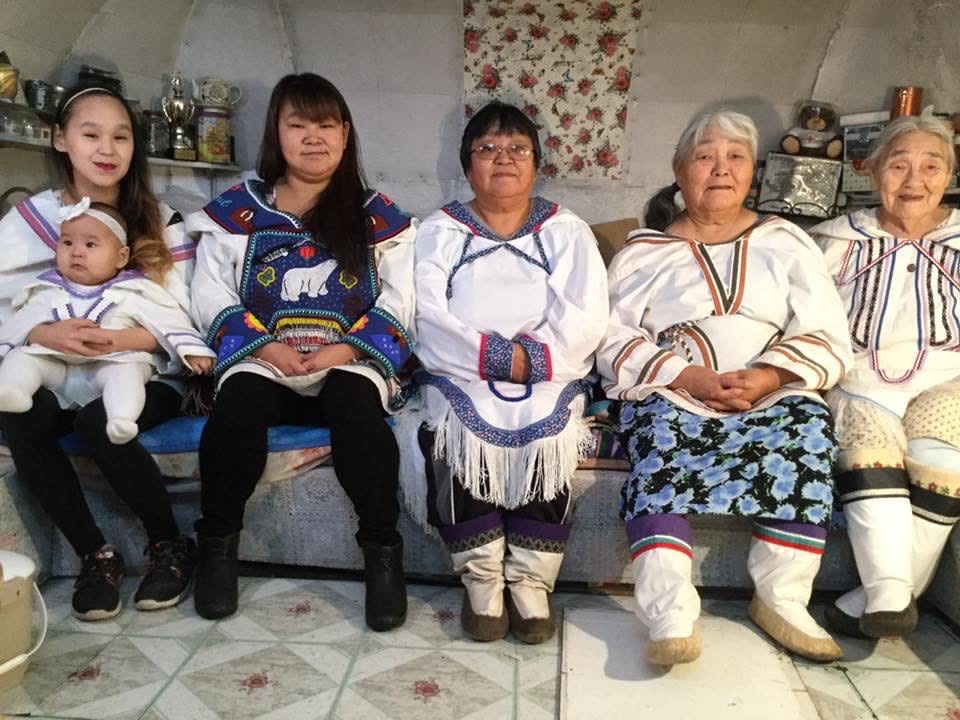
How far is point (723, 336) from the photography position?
1947 mm

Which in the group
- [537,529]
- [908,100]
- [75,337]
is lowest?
[537,529]

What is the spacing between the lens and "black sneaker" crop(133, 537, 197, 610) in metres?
1.80

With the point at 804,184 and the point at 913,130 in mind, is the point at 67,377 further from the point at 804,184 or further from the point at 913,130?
the point at 804,184

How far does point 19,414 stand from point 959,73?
315 cm

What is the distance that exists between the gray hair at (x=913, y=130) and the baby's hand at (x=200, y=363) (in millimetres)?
1794

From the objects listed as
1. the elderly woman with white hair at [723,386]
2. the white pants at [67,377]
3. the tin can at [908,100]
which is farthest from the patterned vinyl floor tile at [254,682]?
the tin can at [908,100]

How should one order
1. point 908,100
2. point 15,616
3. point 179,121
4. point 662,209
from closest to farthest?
point 15,616 → point 662,209 → point 908,100 → point 179,121

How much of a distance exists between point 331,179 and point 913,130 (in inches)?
59.4

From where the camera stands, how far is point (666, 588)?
161 cm

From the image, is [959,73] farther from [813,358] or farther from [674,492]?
[674,492]

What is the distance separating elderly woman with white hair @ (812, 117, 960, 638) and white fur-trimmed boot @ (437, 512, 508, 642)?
74 centimetres

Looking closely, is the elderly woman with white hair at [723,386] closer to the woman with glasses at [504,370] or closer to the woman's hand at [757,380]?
the woman's hand at [757,380]

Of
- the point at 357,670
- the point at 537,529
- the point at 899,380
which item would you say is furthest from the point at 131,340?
the point at 899,380

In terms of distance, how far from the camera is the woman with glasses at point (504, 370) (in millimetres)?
1752
